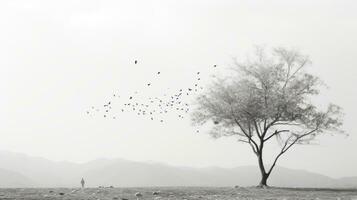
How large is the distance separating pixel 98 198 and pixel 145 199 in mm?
2524

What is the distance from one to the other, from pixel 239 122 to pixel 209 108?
3.54 metres

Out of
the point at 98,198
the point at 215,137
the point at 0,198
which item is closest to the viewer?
the point at 0,198

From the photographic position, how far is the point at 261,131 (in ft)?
177

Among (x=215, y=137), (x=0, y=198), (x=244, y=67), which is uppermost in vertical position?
(x=244, y=67)

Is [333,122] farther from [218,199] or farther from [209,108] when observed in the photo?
[218,199]

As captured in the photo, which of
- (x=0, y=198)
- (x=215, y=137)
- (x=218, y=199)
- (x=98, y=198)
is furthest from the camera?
(x=215, y=137)

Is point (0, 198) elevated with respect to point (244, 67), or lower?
lower

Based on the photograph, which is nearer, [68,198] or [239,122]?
[68,198]

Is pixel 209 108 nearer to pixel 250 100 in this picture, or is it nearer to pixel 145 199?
pixel 250 100

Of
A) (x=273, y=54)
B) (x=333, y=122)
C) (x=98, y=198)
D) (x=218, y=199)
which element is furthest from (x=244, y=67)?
(x=98, y=198)

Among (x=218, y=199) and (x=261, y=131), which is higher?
(x=261, y=131)

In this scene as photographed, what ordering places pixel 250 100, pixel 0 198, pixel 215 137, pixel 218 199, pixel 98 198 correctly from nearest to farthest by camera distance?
pixel 0 198 < pixel 98 198 < pixel 218 199 < pixel 250 100 < pixel 215 137

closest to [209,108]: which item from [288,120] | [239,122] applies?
[239,122]

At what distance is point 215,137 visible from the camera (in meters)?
55.4
